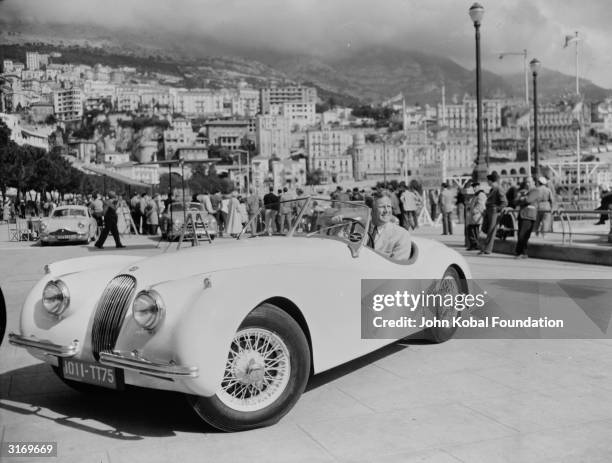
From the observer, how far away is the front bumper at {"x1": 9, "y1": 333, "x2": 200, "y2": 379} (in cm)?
410

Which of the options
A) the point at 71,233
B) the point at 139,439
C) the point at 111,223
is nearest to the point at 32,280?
the point at 111,223

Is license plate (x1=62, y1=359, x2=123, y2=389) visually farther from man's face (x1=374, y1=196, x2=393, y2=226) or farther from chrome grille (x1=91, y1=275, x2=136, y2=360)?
man's face (x1=374, y1=196, x2=393, y2=226)

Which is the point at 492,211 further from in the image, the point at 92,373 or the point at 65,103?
the point at 65,103

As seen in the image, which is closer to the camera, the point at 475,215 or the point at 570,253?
the point at 570,253

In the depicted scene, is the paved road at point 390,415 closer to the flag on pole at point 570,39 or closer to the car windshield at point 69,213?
the car windshield at point 69,213

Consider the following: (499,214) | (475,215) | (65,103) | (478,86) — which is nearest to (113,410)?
(475,215)

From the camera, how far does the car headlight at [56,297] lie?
4.95m

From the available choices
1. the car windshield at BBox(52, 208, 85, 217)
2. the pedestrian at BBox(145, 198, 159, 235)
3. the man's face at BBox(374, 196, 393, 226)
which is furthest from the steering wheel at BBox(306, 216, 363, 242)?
the pedestrian at BBox(145, 198, 159, 235)

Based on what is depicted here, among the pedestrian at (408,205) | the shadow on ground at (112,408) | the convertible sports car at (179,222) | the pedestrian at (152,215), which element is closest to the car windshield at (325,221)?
the shadow on ground at (112,408)

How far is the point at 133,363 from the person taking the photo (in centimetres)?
423

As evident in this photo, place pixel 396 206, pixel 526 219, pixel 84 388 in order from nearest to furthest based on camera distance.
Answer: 1. pixel 84 388
2. pixel 526 219
3. pixel 396 206

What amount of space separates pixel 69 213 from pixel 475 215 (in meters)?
13.7

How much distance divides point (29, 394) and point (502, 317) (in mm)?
4720

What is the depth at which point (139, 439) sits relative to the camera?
436 centimetres
